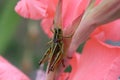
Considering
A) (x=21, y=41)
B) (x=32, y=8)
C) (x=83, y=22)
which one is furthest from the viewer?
(x=21, y=41)

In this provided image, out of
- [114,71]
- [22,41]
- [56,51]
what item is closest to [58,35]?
[56,51]

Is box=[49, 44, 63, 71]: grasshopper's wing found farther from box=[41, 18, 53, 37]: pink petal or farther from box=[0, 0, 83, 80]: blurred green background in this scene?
box=[0, 0, 83, 80]: blurred green background

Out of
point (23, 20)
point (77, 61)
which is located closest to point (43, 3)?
point (77, 61)

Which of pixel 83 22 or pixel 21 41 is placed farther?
pixel 21 41

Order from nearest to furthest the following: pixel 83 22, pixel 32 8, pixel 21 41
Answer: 1. pixel 83 22
2. pixel 32 8
3. pixel 21 41

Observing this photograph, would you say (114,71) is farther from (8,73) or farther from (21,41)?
(21,41)

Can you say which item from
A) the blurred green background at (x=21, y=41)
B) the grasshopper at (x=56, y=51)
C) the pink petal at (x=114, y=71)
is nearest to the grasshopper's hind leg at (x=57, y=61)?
the grasshopper at (x=56, y=51)
